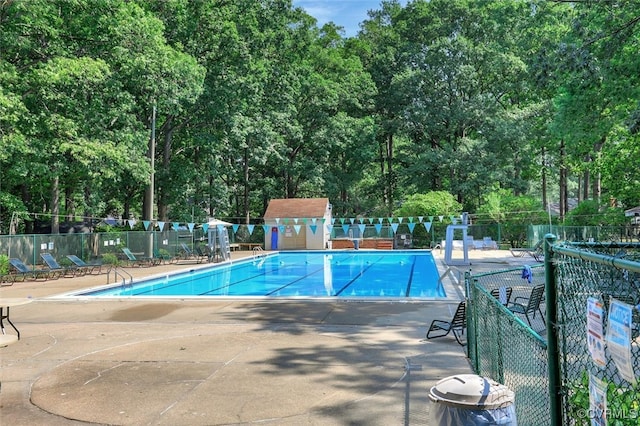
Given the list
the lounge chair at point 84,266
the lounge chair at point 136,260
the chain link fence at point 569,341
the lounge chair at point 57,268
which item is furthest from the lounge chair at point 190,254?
the chain link fence at point 569,341

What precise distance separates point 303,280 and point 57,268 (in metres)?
10.00

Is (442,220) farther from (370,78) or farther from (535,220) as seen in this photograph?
(370,78)

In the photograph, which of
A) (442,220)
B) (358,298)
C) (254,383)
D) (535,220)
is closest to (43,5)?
(358,298)

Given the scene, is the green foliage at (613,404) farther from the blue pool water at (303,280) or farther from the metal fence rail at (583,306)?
the blue pool water at (303,280)

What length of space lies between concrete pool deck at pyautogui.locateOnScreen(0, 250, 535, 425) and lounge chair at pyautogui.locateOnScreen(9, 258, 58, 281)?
845 centimetres

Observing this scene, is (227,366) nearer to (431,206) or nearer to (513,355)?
(513,355)

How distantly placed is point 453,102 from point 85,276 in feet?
118

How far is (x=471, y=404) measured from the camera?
2.79 metres

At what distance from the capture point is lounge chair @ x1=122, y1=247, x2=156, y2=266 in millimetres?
24828

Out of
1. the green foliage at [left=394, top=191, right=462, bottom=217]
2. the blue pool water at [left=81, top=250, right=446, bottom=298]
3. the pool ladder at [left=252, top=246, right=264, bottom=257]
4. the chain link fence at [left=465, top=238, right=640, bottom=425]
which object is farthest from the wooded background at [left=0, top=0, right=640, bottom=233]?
the chain link fence at [left=465, top=238, right=640, bottom=425]

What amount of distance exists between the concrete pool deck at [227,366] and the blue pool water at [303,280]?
4.37 metres

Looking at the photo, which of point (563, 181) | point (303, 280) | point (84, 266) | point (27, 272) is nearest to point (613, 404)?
point (303, 280)

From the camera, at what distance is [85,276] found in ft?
67.3

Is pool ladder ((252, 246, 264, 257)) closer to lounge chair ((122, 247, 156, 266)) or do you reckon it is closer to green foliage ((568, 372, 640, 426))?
lounge chair ((122, 247, 156, 266))
